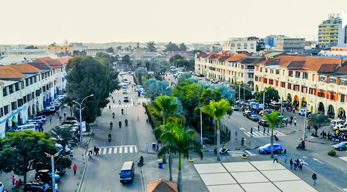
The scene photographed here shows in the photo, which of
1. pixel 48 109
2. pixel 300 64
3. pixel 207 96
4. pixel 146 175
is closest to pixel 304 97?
pixel 300 64

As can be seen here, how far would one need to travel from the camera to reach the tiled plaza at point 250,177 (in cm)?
3081

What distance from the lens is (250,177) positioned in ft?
109

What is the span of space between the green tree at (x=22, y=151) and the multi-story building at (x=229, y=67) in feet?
234

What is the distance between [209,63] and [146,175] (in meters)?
98.8

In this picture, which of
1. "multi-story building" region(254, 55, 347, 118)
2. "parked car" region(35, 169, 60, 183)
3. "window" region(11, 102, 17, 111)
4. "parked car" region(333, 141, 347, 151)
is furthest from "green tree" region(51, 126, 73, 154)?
"multi-story building" region(254, 55, 347, 118)

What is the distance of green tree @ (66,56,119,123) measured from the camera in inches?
2016

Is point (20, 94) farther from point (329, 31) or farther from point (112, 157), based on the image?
point (329, 31)

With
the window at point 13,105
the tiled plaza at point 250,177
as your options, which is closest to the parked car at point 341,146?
the tiled plaza at point 250,177

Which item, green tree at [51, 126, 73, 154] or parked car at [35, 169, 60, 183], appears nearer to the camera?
parked car at [35, 169, 60, 183]

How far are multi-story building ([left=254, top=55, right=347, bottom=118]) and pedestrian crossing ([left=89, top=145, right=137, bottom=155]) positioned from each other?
27.0m

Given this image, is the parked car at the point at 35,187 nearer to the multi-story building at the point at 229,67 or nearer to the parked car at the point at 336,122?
the parked car at the point at 336,122

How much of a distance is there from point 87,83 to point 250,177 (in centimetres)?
2876

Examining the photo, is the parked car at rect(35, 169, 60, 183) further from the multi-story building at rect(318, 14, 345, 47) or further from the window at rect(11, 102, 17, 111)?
the multi-story building at rect(318, 14, 345, 47)

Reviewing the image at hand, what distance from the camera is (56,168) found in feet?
100
